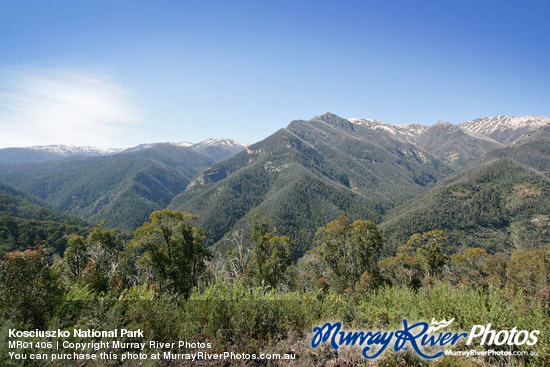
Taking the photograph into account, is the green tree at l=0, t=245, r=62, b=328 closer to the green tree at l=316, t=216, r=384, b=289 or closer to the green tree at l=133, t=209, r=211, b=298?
the green tree at l=133, t=209, r=211, b=298

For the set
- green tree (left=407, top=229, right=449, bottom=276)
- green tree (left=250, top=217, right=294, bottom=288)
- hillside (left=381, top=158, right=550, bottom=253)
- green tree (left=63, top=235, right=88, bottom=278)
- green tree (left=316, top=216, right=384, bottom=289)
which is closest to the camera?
green tree (left=316, top=216, right=384, bottom=289)

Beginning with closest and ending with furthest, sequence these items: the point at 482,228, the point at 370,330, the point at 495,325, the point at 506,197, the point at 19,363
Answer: the point at 19,363 < the point at 495,325 < the point at 370,330 < the point at 482,228 < the point at 506,197

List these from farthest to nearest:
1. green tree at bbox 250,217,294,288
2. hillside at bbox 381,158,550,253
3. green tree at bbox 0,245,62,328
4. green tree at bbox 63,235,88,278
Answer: hillside at bbox 381,158,550,253 < green tree at bbox 250,217,294,288 < green tree at bbox 63,235,88,278 < green tree at bbox 0,245,62,328

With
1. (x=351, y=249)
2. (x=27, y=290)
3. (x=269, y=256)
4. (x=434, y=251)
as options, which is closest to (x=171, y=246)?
(x=269, y=256)

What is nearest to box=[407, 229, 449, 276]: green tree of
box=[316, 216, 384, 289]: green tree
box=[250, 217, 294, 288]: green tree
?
box=[316, 216, 384, 289]: green tree

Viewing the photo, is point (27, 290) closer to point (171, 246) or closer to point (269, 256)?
point (171, 246)

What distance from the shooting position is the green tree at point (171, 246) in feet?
51.1

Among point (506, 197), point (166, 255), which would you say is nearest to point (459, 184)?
point (506, 197)

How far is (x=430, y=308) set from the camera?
5844 millimetres

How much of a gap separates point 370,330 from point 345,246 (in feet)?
51.4

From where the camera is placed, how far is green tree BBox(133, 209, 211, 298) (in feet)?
51.1

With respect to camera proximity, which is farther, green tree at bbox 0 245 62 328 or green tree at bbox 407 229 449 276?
green tree at bbox 407 229 449 276

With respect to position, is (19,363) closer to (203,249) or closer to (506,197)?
(203,249)

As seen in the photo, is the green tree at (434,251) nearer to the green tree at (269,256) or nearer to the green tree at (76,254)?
the green tree at (269,256)
